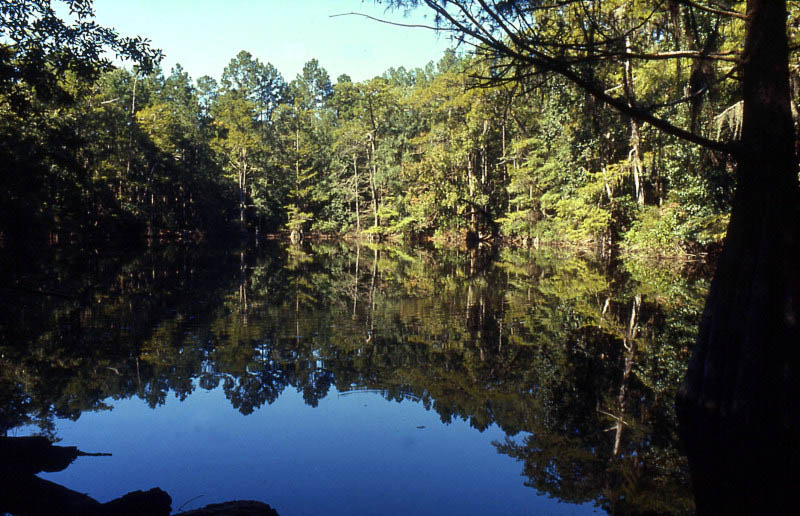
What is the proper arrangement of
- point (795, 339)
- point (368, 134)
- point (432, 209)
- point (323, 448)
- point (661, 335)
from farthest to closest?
point (368, 134) < point (432, 209) < point (661, 335) < point (323, 448) < point (795, 339)

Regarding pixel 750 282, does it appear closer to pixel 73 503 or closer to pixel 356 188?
pixel 73 503

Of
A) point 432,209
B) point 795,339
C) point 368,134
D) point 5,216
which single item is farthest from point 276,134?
point 795,339

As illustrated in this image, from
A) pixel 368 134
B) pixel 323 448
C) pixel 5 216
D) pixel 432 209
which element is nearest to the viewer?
pixel 323 448

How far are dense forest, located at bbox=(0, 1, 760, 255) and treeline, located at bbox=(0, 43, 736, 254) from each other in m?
0.13

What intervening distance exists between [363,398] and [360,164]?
45493 mm

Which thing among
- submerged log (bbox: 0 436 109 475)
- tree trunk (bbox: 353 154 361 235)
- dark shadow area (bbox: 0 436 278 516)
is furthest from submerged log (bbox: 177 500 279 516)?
tree trunk (bbox: 353 154 361 235)

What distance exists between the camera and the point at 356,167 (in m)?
48.5

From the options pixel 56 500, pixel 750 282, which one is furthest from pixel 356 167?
pixel 56 500

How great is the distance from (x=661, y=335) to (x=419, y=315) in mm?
A: 4647

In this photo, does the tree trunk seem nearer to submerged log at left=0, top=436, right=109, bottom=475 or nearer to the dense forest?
the dense forest

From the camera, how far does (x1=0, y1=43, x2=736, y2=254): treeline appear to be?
1886cm

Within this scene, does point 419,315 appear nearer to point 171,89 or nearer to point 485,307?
point 485,307

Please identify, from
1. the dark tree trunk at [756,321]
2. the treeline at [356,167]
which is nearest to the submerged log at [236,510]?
the dark tree trunk at [756,321]

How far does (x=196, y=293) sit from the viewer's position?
1407 cm
